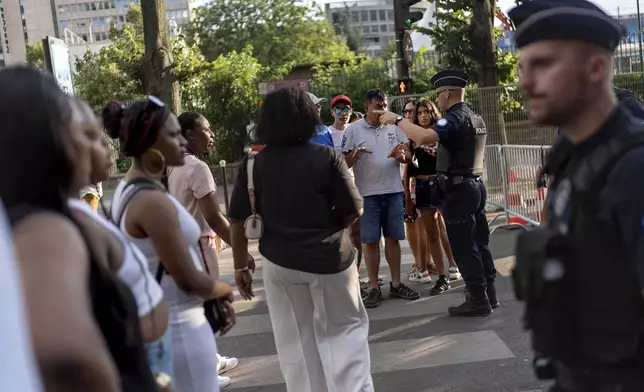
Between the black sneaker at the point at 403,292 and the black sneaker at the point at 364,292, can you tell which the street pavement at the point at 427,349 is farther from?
the black sneaker at the point at 364,292

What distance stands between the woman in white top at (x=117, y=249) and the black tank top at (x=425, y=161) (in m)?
5.22

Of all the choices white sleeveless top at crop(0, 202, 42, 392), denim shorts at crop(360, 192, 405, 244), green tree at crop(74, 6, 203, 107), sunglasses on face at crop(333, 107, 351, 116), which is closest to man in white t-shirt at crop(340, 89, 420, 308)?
denim shorts at crop(360, 192, 405, 244)

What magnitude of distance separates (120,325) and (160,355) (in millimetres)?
809

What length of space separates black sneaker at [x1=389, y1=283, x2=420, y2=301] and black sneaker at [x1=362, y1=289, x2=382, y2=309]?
195 mm

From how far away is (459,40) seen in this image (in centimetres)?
2462

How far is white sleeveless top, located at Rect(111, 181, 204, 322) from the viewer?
2.79 m

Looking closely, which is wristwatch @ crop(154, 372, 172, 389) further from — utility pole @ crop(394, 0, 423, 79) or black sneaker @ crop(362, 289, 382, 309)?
utility pole @ crop(394, 0, 423, 79)

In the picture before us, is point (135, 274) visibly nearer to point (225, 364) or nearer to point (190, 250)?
point (190, 250)

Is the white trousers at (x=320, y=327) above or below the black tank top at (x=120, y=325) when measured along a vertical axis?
below

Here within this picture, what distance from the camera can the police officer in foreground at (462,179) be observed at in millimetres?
5887


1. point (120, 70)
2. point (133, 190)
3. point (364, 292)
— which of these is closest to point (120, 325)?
point (133, 190)

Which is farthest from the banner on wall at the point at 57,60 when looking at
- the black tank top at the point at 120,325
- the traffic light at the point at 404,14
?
the black tank top at the point at 120,325

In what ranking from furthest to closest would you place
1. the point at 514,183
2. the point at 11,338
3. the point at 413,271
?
the point at 514,183, the point at 413,271, the point at 11,338

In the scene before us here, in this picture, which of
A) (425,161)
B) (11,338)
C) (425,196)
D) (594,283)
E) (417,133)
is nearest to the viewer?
(11,338)
